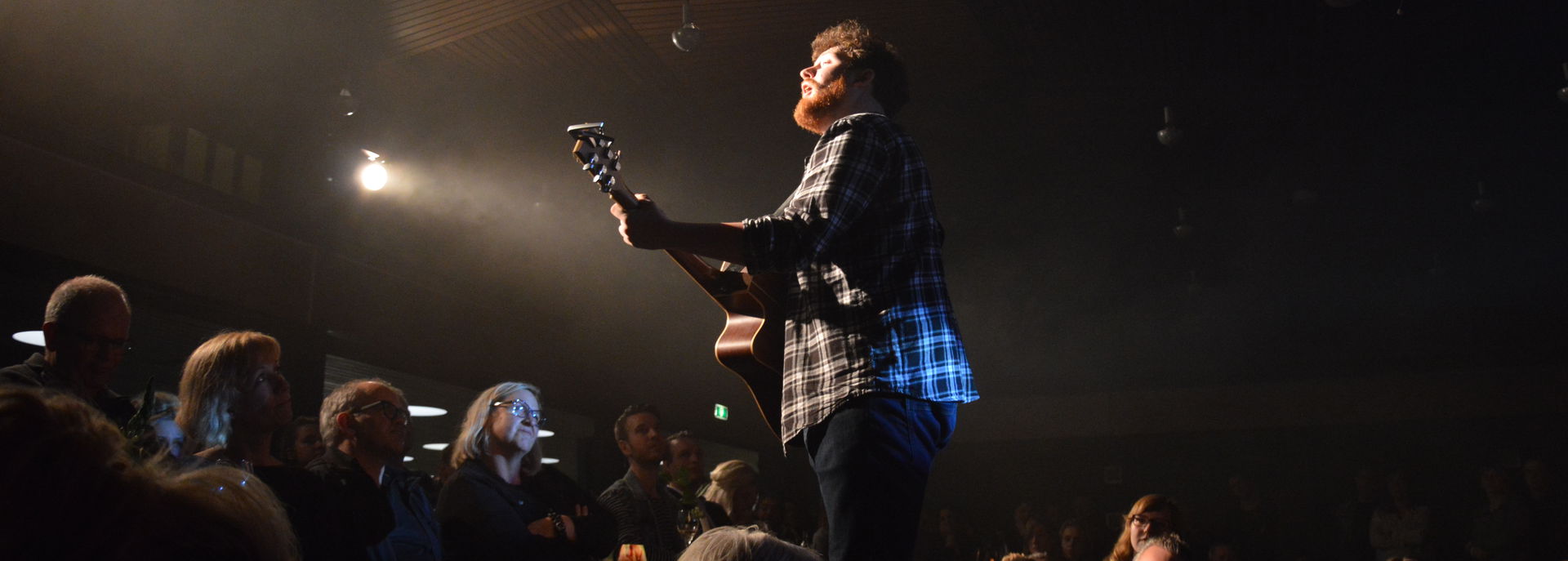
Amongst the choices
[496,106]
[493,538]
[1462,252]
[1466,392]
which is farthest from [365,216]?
[1466,392]

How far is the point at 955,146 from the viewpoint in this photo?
6.85 m

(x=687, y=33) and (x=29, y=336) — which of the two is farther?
(x=687, y=33)

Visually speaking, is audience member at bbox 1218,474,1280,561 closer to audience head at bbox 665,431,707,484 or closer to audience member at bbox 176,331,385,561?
audience head at bbox 665,431,707,484

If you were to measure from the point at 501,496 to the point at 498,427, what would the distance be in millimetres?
286

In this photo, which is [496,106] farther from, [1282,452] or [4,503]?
[1282,452]

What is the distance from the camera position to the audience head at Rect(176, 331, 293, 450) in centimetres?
242

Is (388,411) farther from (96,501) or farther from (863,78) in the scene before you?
(96,501)

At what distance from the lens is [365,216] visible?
666 centimetres

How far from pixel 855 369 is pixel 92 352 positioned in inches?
76.7

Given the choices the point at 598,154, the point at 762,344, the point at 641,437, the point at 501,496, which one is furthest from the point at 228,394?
the point at 641,437

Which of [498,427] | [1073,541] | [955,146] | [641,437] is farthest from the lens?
[955,146]

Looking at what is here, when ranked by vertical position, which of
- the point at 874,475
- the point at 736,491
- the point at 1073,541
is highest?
the point at 874,475

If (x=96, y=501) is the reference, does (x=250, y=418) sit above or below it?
above

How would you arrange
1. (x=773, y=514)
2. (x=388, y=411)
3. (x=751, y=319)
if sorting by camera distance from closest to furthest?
(x=751, y=319) → (x=388, y=411) → (x=773, y=514)
